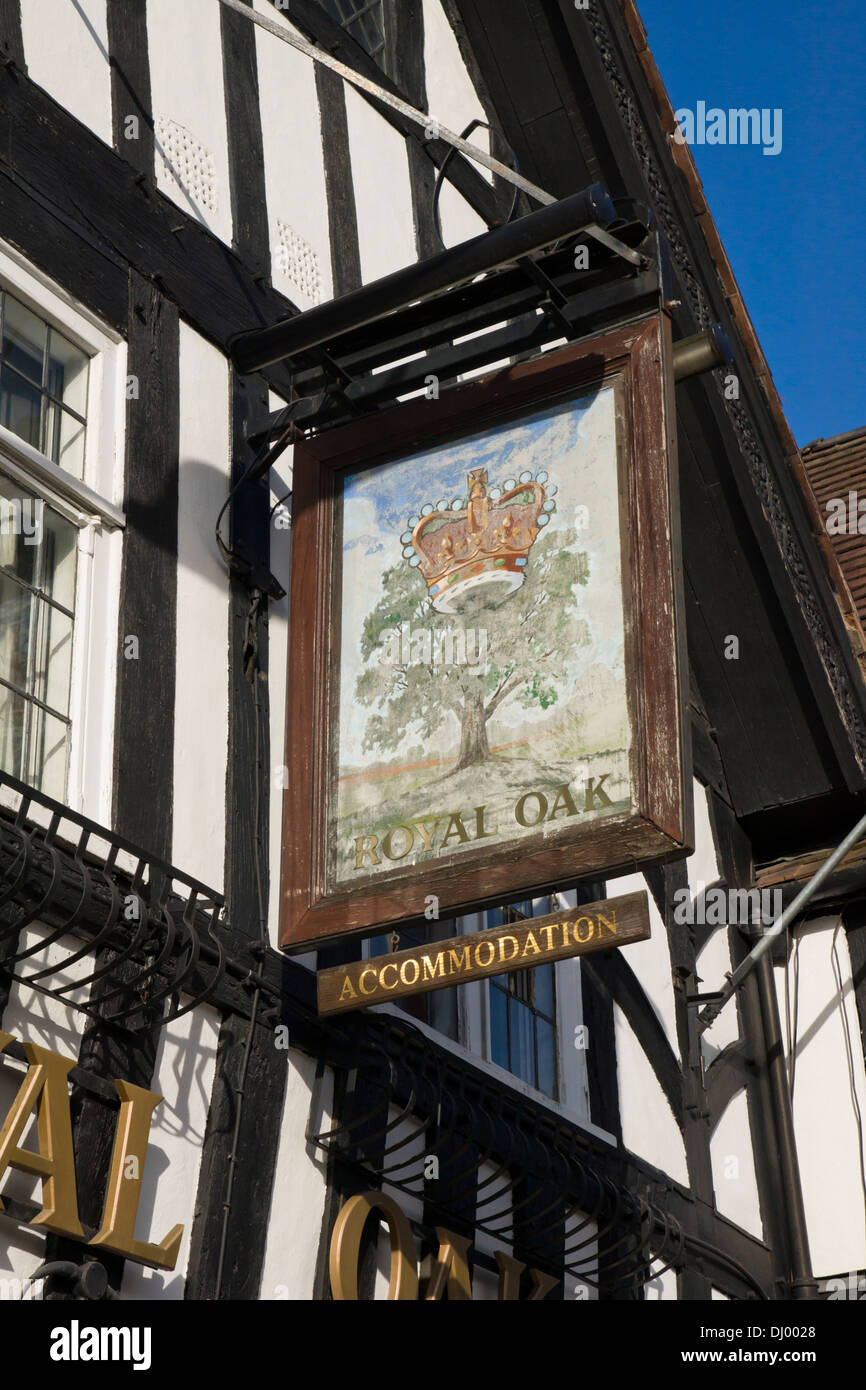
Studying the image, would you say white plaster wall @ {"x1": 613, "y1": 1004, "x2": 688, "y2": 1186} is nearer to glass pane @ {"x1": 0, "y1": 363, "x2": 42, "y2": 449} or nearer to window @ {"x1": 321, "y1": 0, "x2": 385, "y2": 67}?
glass pane @ {"x1": 0, "y1": 363, "x2": 42, "y2": 449}

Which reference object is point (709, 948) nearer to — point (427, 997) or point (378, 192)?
point (427, 997)

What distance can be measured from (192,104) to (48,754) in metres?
3.05

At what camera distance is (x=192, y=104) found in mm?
7336

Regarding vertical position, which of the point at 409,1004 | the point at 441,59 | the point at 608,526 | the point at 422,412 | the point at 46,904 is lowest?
the point at 46,904

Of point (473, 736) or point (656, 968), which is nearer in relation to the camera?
point (473, 736)

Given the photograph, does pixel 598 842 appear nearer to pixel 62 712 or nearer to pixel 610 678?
pixel 610 678

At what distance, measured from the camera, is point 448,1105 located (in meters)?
6.48

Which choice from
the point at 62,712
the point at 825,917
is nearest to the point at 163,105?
the point at 62,712

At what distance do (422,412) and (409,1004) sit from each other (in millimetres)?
2271

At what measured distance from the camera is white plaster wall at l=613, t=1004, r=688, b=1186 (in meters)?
8.47

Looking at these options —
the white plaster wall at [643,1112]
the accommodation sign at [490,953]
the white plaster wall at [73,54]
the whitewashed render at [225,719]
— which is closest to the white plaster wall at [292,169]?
the whitewashed render at [225,719]

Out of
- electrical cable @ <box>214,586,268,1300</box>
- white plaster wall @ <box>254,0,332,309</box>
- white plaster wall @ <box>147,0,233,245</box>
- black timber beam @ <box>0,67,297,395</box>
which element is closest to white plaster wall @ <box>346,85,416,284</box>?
white plaster wall @ <box>254,0,332,309</box>

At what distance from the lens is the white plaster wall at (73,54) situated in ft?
21.1

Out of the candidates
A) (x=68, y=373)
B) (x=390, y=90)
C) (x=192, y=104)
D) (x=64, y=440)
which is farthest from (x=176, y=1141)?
(x=390, y=90)
